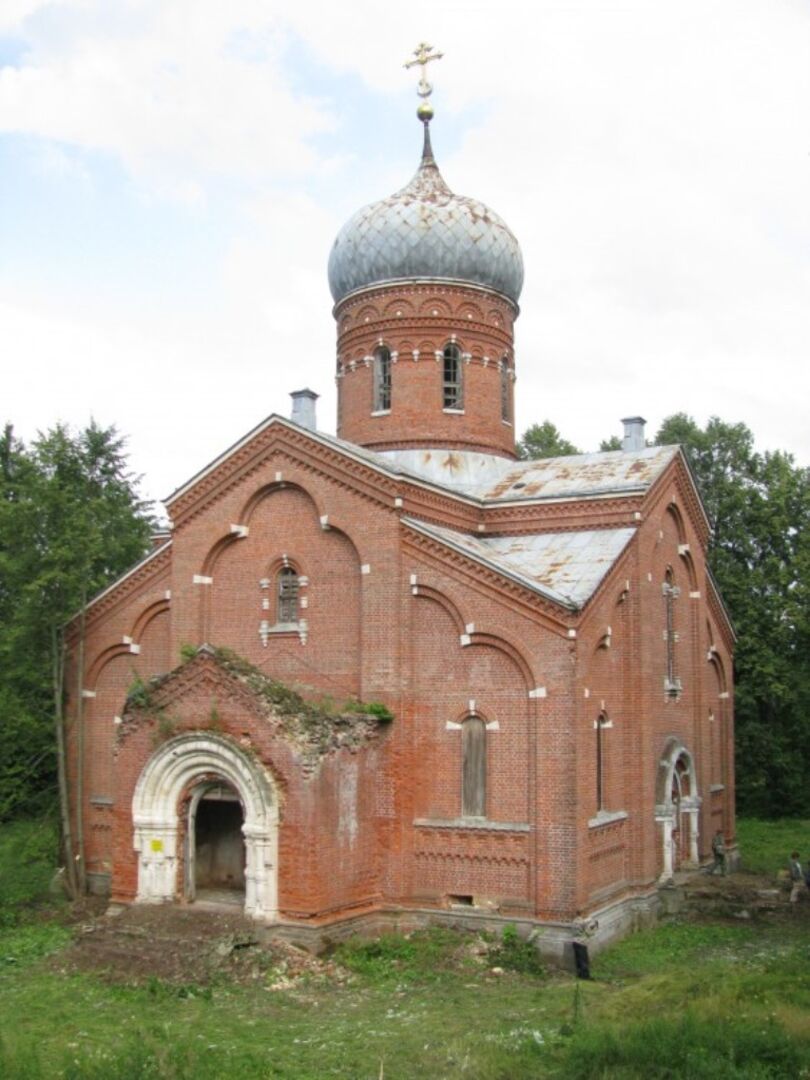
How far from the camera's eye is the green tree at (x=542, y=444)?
146 feet

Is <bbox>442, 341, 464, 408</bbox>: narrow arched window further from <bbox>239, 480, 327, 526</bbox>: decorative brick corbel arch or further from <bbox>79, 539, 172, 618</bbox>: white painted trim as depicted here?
<bbox>79, 539, 172, 618</bbox>: white painted trim

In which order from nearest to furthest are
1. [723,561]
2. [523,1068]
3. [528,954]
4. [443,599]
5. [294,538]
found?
[523,1068], [528,954], [443,599], [294,538], [723,561]

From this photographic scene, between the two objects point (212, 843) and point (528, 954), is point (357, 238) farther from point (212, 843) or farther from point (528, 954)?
point (528, 954)

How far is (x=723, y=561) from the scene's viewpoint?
37.4m

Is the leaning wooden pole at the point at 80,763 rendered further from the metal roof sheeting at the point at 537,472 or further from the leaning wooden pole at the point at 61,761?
the metal roof sheeting at the point at 537,472

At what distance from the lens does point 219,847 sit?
21.2m

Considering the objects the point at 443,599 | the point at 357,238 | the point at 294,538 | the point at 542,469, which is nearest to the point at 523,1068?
the point at 443,599

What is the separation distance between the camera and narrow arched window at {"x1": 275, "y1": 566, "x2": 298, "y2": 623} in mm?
22125

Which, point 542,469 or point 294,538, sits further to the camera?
point 542,469

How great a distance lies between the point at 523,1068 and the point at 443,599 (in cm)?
934

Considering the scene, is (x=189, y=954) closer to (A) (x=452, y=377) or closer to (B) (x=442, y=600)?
(B) (x=442, y=600)

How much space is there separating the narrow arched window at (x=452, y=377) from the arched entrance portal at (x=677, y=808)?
344 inches

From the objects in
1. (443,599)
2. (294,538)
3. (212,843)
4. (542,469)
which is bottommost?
(212,843)

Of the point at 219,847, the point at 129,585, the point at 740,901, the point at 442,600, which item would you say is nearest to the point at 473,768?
the point at 442,600
